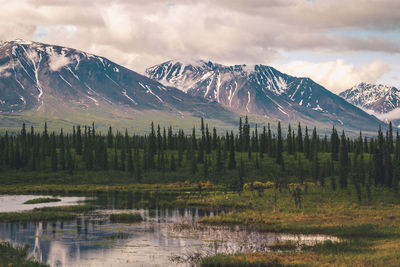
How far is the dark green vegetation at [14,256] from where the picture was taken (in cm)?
4708

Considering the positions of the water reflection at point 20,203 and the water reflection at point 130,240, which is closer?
the water reflection at point 130,240

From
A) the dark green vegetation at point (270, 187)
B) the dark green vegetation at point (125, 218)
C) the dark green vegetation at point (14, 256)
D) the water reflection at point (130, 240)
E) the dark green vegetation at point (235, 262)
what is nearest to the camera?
the dark green vegetation at point (14, 256)

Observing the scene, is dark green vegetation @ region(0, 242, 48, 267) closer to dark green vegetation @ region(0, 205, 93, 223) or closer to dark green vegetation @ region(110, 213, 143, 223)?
dark green vegetation @ region(0, 205, 93, 223)

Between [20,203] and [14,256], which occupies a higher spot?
[20,203]

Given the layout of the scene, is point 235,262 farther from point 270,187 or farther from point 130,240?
point 270,187

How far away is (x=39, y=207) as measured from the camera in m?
92.9

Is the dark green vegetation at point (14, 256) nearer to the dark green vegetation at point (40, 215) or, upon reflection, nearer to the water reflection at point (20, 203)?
the dark green vegetation at point (40, 215)

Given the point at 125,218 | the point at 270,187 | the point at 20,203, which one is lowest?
the point at 125,218

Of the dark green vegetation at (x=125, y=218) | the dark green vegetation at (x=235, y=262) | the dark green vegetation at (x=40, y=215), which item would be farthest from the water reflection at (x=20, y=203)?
the dark green vegetation at (x=235, y=262)

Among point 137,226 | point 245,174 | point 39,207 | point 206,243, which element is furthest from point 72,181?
point 206,243

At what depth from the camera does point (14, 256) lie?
51.1 meters

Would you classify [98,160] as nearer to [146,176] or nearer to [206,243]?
[146,176]

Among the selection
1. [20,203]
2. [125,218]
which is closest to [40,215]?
[125,218]

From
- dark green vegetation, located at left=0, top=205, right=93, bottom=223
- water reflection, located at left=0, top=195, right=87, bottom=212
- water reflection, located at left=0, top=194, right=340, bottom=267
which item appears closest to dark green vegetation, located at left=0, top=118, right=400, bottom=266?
water reflection, located at left=0, top=194, right=340, bottom=267
